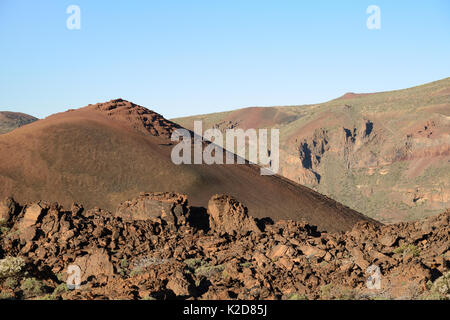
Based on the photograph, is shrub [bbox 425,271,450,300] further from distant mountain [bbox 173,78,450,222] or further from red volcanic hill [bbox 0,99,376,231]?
distant mountain [bbox 173,78,450,222]

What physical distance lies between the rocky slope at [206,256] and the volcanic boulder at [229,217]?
0.18 ft

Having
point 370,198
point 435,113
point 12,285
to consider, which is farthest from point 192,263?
point 435,113

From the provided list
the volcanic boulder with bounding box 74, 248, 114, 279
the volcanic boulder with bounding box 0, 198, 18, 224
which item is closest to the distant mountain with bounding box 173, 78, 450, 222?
the volcanic boulder with bounding box 0, 198, 18, 224

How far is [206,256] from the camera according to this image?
72.1 feet

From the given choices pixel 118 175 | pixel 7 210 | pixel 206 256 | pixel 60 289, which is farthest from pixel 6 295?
pixel 118 175

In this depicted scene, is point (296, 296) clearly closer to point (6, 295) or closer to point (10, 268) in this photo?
point (6, 295)

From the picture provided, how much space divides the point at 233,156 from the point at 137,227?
35243mm

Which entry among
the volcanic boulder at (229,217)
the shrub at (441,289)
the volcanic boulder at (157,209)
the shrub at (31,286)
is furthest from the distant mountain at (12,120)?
the shrub at (441,289)

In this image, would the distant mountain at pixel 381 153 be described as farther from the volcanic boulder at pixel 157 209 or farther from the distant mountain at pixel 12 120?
the distant mountain at pixel 12 120

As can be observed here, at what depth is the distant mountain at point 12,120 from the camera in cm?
12184

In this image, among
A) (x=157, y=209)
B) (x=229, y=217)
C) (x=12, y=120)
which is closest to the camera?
(x=157, y=209)

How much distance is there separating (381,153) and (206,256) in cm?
8274

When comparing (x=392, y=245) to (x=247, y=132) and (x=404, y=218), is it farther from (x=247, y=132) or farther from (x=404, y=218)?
(x=247, y=132)

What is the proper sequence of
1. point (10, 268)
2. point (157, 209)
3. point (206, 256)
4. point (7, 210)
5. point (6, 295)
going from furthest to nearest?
point (157, 209), point (7, 210), point (206, 256), point (10, 268), point (6, 295)
